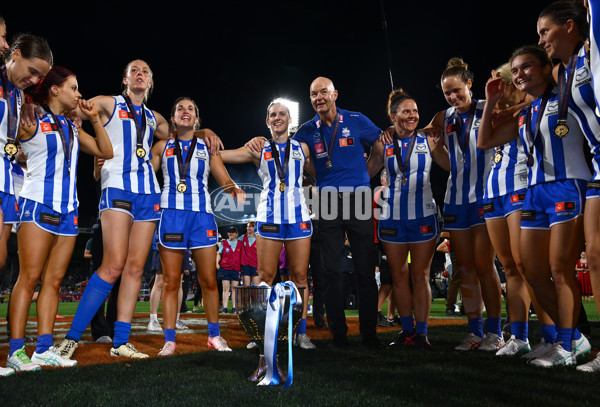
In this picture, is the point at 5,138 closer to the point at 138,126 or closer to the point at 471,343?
the point at 138,126

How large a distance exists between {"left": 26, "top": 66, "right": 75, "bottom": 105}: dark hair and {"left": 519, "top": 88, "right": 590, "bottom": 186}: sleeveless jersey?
3.48 meters

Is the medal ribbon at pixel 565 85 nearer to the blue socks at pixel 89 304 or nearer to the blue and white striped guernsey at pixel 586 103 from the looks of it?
the blue and white striped guernsey at pixel 586 103

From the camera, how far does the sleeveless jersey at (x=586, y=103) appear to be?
2561 mm

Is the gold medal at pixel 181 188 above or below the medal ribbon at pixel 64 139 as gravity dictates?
below

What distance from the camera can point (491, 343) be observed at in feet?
12.3

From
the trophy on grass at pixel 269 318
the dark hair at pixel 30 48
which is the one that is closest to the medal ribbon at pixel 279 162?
the trophy on grass at pixel 269 318

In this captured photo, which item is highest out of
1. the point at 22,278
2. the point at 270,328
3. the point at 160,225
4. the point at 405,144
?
the point at 405,144

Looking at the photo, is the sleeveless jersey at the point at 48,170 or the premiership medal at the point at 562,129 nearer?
the premiership medal at the point at 562,129

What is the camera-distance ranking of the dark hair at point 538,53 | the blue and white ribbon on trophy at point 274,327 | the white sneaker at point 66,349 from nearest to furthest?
1. the blue and white ribbon on trophy at point 274,327
2. the dark hair at point 538,53
3. the white sneaker at point 66,349

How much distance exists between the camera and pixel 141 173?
3850 millimetres

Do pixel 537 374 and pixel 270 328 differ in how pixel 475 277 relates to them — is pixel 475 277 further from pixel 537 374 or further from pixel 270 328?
pixel 270 328

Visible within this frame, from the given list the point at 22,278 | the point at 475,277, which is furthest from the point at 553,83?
the point at 22,278

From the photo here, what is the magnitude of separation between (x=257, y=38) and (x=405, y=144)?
19917 millimetres

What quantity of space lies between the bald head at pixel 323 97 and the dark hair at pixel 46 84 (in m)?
2.12
